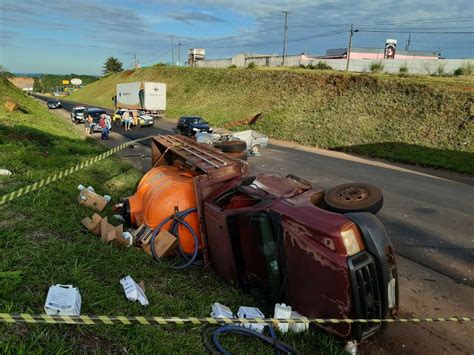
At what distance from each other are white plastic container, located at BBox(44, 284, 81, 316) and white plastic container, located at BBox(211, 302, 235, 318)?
1.43 meters

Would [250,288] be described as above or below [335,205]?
below

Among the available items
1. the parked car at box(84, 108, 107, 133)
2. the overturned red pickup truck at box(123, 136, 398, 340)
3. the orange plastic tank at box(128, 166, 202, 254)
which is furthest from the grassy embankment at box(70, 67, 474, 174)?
the orange plastic tank at box(128, 166, 202, 254)

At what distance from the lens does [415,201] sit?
1060 centimetres

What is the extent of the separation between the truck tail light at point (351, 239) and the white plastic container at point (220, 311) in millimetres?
1558

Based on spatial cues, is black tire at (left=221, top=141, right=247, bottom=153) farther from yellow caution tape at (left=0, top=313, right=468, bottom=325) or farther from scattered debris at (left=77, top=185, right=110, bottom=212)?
yellow caution tape at (left=0, top=313, right=468, bottom=325)

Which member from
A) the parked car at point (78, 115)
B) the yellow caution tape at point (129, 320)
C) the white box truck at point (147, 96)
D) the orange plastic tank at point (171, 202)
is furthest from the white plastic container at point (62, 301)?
the white box truck at point (147, 96)

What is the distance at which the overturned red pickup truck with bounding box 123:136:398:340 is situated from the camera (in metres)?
3.59

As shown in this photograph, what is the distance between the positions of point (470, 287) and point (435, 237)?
6.92ft

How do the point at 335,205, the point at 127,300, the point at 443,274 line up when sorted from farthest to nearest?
the point at 443,274
the point at 335,205
the point at 127,300

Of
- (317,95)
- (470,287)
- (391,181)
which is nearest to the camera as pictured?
(470,287)

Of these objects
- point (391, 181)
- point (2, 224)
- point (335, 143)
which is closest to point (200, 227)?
point (2, 224)

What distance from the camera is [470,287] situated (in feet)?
19.0

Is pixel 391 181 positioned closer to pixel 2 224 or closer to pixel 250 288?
pixel 250 288

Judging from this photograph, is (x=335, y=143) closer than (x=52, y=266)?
No
